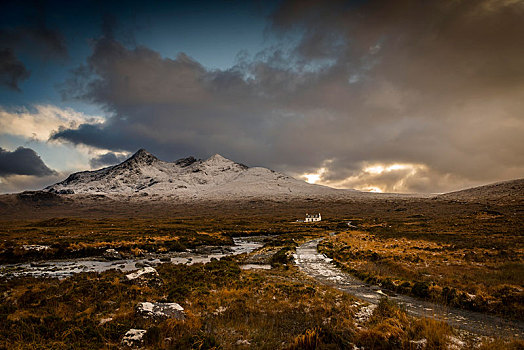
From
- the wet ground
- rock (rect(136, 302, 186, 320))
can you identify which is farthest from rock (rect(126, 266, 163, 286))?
the wet ground

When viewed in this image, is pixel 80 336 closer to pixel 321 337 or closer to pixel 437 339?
pixel 321 337

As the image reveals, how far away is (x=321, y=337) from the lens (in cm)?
970

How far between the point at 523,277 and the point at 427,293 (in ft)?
27.4

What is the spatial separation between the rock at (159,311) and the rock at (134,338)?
1.53m

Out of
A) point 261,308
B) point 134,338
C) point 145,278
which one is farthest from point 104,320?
point 261,308

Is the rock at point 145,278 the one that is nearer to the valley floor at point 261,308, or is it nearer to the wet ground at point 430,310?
the valley floor at point 261,308

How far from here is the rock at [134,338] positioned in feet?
32.0

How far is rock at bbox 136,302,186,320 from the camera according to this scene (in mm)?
11941

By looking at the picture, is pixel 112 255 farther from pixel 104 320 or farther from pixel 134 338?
pixel 134 338

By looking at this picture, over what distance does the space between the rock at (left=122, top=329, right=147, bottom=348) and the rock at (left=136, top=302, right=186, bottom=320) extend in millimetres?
1530

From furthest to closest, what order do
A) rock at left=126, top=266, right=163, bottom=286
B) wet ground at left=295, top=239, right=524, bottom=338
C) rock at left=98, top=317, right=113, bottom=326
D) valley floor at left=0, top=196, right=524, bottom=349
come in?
rock at left=126, top=266, right=163, bottom=286 → rock at left=98, top=317, right=113, bottom=326 → wet ground at left=295, top=239, right=524, bottom=338 → valley floor at left=0, top=196, right=524, bottom=349

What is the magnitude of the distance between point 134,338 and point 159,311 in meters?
2.29

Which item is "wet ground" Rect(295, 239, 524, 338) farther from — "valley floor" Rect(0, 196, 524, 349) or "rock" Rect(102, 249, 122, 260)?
"rock" Rect(102, 249, 122, 260)

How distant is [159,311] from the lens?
12.2 metres
